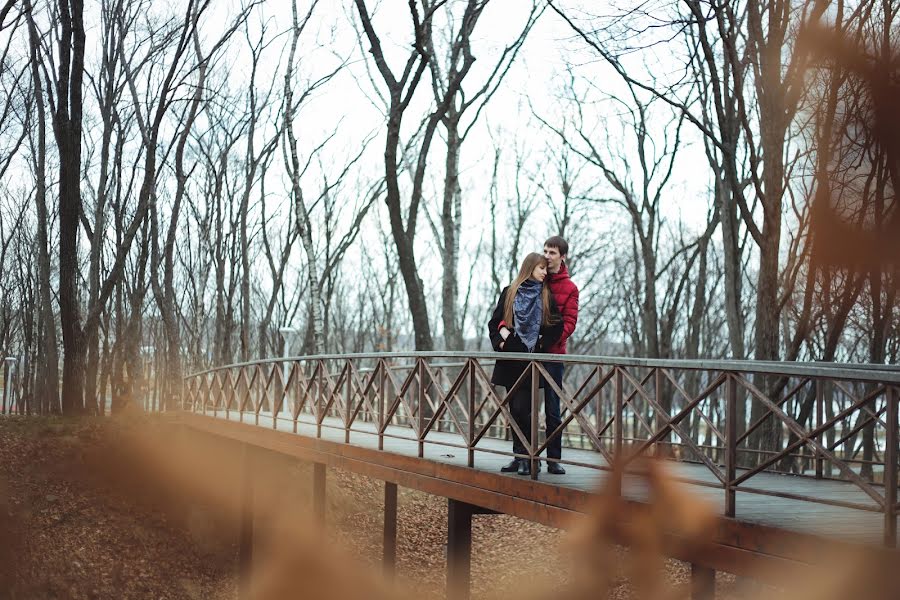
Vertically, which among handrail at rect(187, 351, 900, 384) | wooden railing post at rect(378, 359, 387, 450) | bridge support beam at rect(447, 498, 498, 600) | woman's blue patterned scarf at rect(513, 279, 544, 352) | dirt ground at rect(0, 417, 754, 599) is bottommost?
dirt ground at rect(0, 417, 754, 599)

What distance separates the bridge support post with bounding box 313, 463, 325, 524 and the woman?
4615 mm

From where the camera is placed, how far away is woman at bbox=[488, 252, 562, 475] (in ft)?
24.0

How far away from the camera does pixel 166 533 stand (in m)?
15.4

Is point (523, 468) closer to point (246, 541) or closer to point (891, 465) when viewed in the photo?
point (891, 465)

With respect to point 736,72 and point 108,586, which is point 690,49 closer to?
point 736,72

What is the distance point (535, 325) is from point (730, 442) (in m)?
2.51

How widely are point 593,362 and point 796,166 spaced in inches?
260

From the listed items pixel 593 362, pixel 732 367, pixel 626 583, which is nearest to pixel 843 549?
pixel 732 367

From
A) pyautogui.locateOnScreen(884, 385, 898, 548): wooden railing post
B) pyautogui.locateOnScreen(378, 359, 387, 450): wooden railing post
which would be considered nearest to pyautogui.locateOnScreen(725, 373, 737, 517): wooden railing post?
pyautogui.locateOnScreen(884, 385, 898, 548): wooden railing post

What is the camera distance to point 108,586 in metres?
13.7

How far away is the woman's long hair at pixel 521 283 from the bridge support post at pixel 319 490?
15.8ft

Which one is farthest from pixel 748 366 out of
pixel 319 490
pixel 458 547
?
pixel 319 490

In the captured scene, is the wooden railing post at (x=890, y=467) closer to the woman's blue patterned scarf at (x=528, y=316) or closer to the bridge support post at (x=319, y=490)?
the woman's blue patterned scarf at (x=528, y=316)

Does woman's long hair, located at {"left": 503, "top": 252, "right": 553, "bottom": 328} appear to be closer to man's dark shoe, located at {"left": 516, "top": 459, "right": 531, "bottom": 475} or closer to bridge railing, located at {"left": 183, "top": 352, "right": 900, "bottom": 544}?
bridge railing, located at {"left": 183, "top": 352, "right": 900, "bottom": 544}
